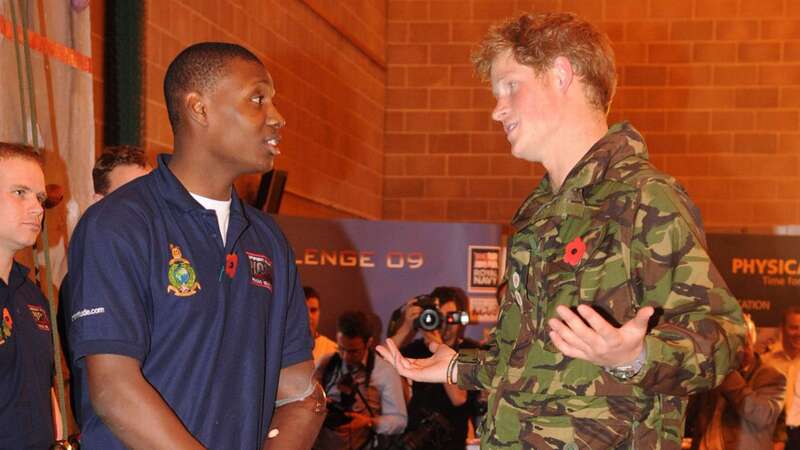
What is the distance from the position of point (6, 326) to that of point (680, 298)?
181cm

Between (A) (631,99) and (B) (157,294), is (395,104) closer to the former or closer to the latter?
(A) (631,99)

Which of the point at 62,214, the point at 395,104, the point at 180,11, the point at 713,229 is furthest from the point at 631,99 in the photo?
the point at 62,214

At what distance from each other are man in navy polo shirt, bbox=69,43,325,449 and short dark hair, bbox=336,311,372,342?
3.74 m

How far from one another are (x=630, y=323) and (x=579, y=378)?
0.98 feet

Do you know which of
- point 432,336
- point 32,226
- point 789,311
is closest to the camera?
point 32,226

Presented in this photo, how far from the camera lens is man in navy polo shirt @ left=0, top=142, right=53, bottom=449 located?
9.66ft

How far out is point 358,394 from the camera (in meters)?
5.94

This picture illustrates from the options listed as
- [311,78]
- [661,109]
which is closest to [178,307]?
[311,78]

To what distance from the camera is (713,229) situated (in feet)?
32.0

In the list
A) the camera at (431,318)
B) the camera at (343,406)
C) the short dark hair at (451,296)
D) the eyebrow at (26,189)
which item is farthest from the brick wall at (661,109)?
the eyebrow at (26,189)

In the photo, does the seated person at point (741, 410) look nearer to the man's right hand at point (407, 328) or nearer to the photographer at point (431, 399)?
the photographer at point (431, 399)

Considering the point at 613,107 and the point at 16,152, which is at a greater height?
the point at 613,107

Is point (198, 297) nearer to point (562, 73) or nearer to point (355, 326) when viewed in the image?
point (562, 73)

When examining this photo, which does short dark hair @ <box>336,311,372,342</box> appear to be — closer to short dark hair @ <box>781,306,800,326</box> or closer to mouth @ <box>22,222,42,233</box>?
short dark hair @ <box>781,306,800,326</box>
